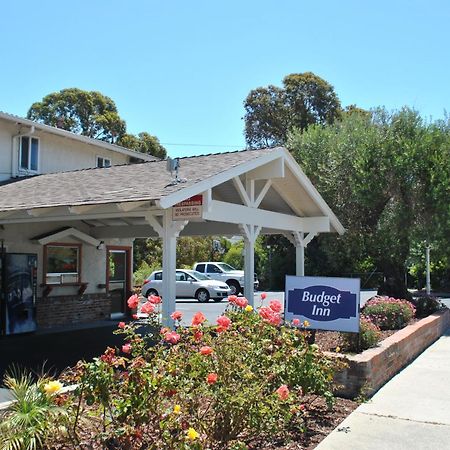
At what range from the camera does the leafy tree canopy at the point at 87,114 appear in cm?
4322

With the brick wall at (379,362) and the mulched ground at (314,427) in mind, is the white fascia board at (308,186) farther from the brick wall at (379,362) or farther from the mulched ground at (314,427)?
the mulched ground at (314,427)

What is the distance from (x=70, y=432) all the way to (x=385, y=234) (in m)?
13.7

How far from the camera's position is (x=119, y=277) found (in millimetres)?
16734

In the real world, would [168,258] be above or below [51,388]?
above

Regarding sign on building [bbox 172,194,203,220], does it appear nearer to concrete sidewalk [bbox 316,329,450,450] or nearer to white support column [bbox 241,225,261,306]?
white support column [bbox 241,225,261,306]

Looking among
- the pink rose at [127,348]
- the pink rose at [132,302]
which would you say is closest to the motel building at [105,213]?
the pink rose at [132,302]

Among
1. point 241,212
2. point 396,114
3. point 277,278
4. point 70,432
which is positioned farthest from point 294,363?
point 277,278

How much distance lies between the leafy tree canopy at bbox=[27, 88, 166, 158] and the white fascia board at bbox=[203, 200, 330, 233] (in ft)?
96.6

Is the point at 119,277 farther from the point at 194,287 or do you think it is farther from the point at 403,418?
the point at 403,418

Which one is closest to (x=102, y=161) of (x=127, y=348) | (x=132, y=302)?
(x=132, y=302)

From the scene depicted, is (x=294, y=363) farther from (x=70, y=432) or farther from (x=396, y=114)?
(x=396, y=114)

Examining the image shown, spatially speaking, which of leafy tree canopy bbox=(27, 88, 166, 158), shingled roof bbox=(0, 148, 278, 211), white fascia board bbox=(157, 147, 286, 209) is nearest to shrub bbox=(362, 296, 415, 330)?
white fascia board bbox=(157, 147, 286, 209)

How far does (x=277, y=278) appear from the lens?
34.9 m

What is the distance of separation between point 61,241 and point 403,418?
1053 cm
